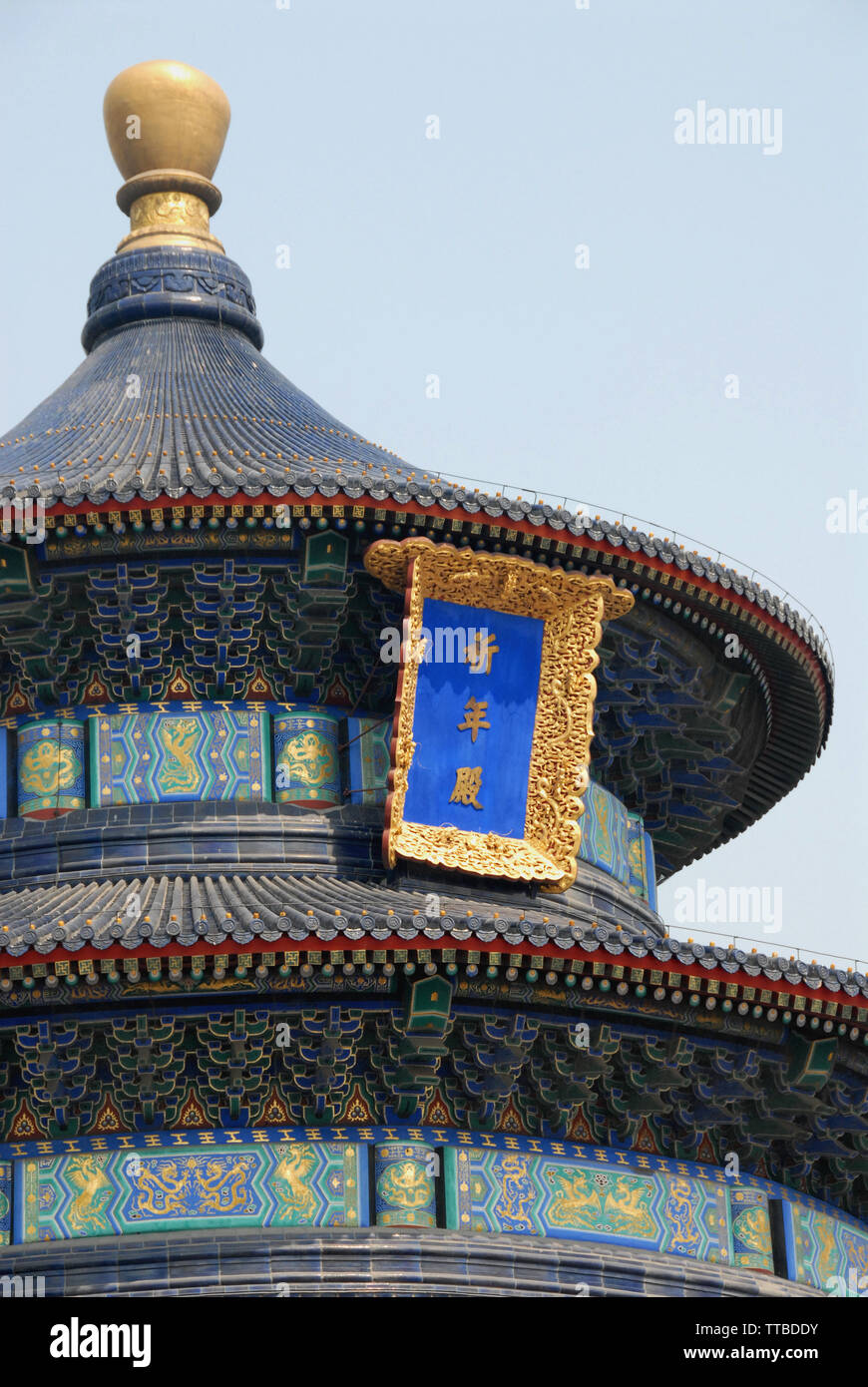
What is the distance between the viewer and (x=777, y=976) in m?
16.2

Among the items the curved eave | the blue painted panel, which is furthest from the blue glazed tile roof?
the blue painted panel

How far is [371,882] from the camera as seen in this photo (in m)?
18.7

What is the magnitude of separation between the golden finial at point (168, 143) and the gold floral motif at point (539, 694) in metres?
7.59

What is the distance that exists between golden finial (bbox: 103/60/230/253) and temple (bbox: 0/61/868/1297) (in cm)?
186

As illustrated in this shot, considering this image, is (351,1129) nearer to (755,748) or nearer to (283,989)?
(283,989)

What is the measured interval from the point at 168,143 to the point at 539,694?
29.6 ft

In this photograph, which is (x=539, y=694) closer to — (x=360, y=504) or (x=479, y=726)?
(x=479, y=726)

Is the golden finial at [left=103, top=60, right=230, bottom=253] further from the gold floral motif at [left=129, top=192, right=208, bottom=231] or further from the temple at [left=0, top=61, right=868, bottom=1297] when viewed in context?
the temple at [left=0, top=61, right=868, bottom=1297]

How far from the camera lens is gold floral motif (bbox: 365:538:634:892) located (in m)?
18.7

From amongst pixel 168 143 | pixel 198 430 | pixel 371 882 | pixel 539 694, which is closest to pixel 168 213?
pixel 168 143

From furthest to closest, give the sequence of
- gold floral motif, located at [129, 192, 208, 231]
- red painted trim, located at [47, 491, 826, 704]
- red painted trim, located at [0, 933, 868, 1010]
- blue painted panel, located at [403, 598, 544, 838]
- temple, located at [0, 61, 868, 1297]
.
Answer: gold floral motif, located at [129, 192, 208, 231], blue painted panel, located at [403, 598, 544, 838], red painted trim, located at [47, 491, 826, 704], temple, located at [0, 61, 868, 1297], red painted trim, located at [0, 933, 868, 1010]
